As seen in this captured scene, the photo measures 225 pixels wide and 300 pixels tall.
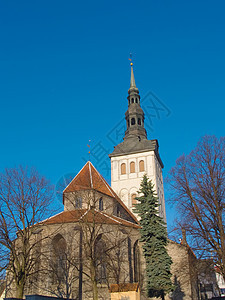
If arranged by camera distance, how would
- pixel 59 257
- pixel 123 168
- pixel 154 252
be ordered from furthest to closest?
pixel 123 168 < pixel 59 257 < pixel 154 252

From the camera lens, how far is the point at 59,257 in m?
24.7

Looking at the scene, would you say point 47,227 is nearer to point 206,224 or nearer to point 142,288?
point 142,288

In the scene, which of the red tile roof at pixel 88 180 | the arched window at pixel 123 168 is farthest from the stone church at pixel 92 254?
the arched window at pixel 123 168

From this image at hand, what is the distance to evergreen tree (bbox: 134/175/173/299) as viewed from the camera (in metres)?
21.9

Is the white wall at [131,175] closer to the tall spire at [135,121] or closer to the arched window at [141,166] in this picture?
the arched window at [141,166]

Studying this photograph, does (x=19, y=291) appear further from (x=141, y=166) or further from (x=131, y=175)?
(x=141, y=166)

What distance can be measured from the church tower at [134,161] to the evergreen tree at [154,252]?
15.2 m

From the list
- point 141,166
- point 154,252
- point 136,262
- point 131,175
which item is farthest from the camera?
point 131,175

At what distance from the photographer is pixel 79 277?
22750mm

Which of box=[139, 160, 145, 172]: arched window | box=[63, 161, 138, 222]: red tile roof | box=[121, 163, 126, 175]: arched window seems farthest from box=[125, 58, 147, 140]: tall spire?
box=[63, 161, 138, 222]: red tile roof

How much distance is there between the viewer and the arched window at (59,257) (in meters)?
23.3

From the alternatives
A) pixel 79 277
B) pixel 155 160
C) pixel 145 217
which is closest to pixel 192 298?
pixel 145 217

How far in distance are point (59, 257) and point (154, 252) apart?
24.2ft

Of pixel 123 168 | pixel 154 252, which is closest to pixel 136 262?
pixel 154 252
